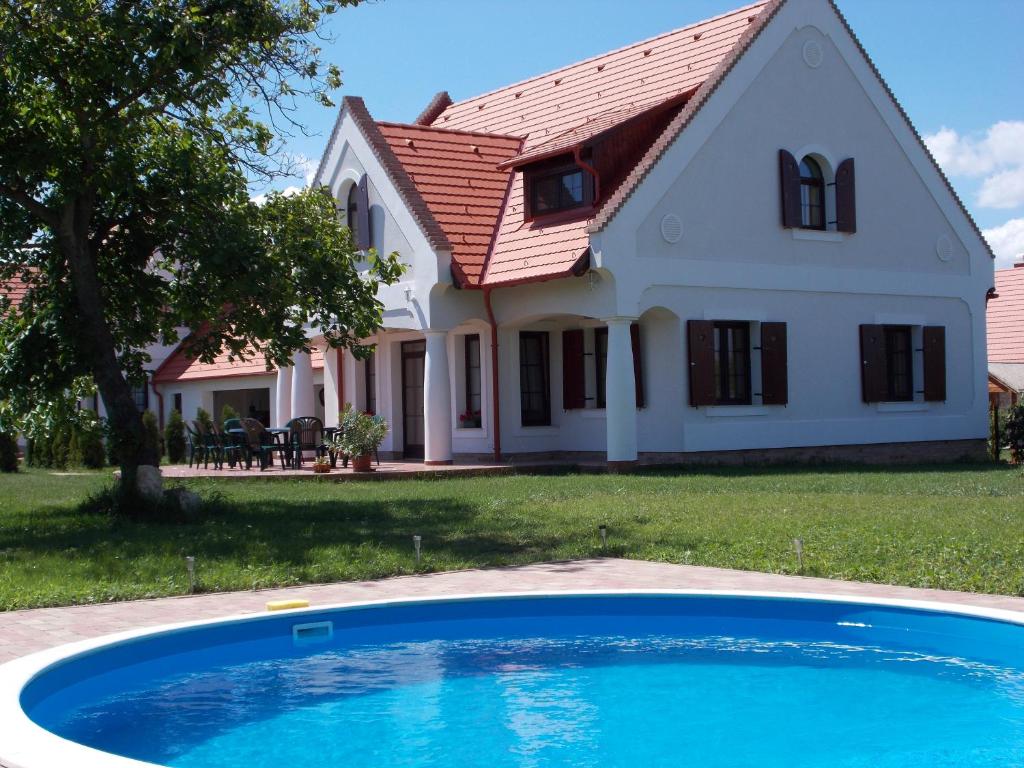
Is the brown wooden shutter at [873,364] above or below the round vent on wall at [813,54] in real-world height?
below

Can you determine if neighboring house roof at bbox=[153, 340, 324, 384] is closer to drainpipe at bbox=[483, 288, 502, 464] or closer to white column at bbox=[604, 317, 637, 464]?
drainpipe at bbox=[483, 288, 502, 464]

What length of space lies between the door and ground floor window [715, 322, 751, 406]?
6.49 metres

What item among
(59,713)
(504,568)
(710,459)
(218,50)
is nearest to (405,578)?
(504,568)

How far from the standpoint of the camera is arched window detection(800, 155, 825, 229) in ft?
82.1

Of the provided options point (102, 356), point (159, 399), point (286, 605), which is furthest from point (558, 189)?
point (159, 399)

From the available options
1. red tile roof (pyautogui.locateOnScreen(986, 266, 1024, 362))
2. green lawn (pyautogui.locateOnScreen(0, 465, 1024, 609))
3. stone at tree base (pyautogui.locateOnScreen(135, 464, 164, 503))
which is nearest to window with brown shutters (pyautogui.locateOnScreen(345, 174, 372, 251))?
green lawn (pyautogui.locateOnScreen(0, 465, 1024, 609))

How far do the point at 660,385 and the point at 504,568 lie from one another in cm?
1201

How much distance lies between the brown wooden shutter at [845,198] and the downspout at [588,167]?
558cm

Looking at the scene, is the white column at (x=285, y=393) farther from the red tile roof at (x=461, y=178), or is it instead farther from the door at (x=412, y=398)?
the red tile roof at (x=461, y=178)

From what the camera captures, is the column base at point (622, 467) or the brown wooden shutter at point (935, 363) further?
the brown wooden shutter at point (935, 363)

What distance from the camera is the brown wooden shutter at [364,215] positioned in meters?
25.6

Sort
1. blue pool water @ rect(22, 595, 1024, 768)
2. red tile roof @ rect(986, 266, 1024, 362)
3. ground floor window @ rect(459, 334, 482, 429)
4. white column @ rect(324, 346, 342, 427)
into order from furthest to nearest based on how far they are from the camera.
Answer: red tile roof @ rect(986, 266, 1024, 362) < white column @ rect(324, 346, 342, 427) < ground floor window @ rect(459, 334, 482, 429) < blue pool water @ rect(22, 595, 1024, 768)

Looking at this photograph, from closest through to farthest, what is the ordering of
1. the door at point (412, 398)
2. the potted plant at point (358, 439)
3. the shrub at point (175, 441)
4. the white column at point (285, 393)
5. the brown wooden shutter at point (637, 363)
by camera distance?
the potted plant at point (358, 439) → the brown wooden shutter at point (637, 363) → the door at point (412, 398) → the white column at point (285, 393) → the shrub at point (175, 441)

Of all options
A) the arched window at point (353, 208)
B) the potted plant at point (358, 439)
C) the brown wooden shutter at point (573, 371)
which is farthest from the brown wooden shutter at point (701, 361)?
the arched window at point (353, 208)
